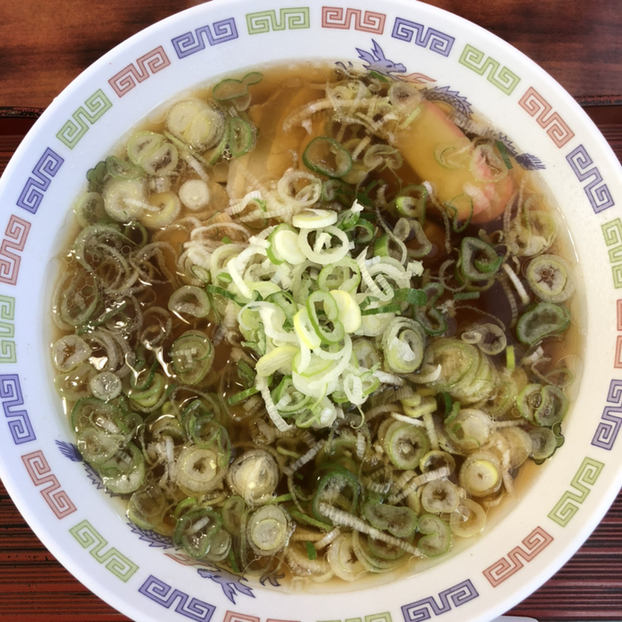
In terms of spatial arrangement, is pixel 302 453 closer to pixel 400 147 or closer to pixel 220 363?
pixel 220 363

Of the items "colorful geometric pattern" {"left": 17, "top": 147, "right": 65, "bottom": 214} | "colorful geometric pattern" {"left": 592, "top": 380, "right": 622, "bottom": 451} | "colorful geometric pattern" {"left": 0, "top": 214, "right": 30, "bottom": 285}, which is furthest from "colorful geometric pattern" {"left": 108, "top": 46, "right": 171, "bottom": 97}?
"colorful geometric pattern" {"left": 592, "top": 380, "right": 622, "bottom": 451}

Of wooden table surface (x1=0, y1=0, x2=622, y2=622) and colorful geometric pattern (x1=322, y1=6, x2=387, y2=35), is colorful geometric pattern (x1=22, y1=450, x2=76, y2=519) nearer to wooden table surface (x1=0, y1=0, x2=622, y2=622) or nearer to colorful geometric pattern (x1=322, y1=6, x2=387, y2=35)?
wooden table surface (x1=0, y1=0, x2=622, y2=622)

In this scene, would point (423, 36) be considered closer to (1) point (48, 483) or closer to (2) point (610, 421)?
(2) point (610, 421)

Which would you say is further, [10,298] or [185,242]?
[185,242]

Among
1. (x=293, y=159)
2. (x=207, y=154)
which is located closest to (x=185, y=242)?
(x=207, y=154)

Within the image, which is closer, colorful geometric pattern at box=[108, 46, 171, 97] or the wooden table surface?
colorful geometric pattern at box=[108, 46, 171, 97]
